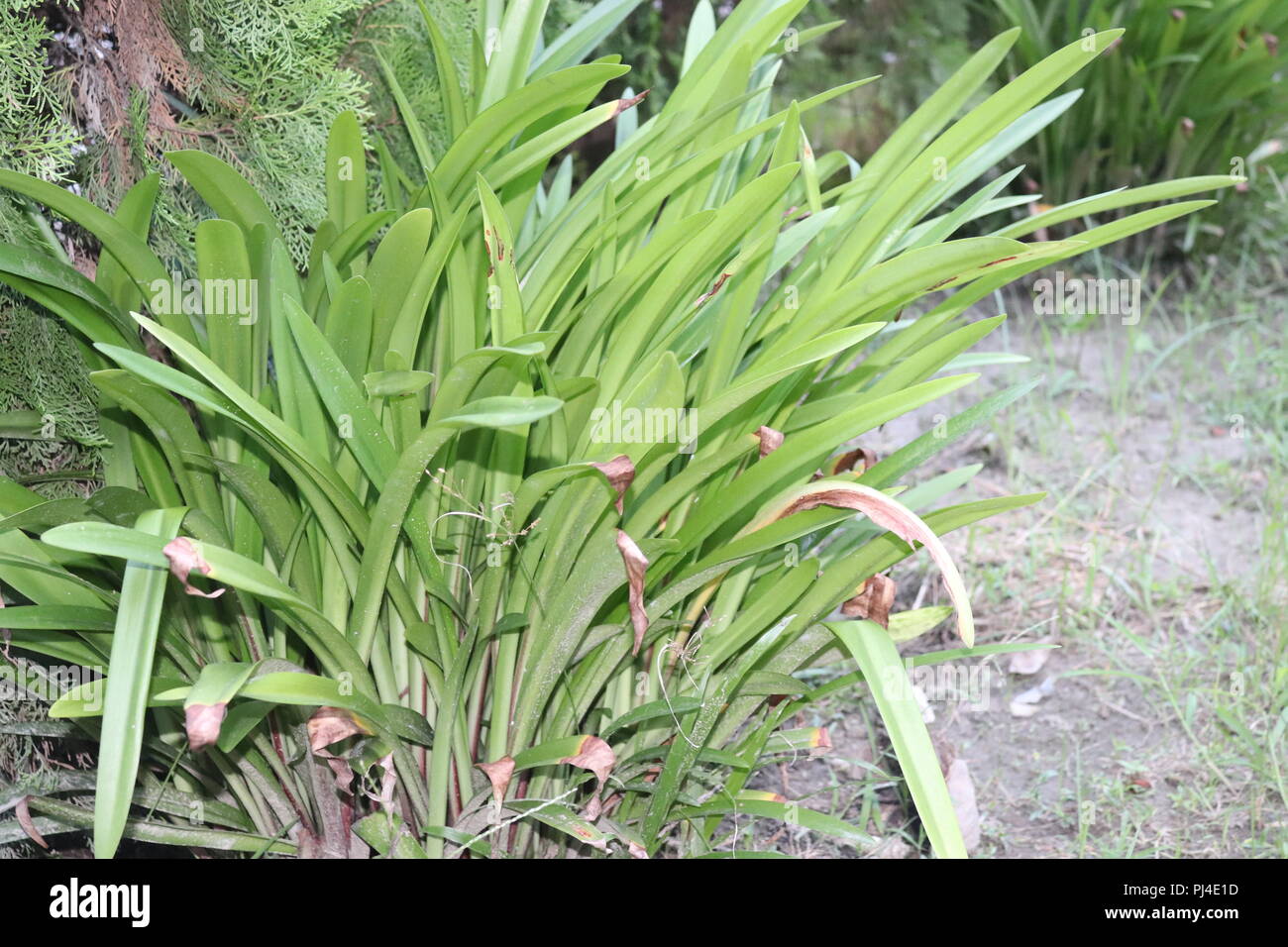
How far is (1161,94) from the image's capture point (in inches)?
140

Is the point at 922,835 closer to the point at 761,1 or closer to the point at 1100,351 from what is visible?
the point at 761,1

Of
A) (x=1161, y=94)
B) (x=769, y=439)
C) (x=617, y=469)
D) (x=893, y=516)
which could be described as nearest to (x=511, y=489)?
(x=617, y=469)

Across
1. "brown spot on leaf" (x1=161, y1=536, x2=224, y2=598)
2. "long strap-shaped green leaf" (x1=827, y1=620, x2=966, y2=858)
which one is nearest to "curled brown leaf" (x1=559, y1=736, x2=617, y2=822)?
"long strap-shaped green leaf" (x1=827, y1=620, x2=966, y2=858)

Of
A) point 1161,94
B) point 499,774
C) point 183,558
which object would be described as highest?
point 1161,94

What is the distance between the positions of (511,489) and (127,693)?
1.47ft

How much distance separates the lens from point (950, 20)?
11.9ft

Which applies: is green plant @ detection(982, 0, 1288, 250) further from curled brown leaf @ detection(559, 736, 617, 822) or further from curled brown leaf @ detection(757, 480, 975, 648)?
curled brown leaf @ detection(559, 736, 617, 822)

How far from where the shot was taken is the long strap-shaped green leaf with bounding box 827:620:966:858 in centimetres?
111

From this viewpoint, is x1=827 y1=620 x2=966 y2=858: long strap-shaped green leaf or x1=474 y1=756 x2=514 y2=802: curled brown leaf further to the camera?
x1=474 y1=756 x2=514 y2=802: curled brown leaf

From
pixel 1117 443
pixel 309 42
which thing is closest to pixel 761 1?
pixel 309 42

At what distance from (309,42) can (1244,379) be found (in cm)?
256

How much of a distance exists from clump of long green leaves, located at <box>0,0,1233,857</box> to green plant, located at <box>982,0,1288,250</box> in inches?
91.8

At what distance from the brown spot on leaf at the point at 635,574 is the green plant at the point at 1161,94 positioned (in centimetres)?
→ 280

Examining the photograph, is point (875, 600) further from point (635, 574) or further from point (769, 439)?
point (635, 574)
